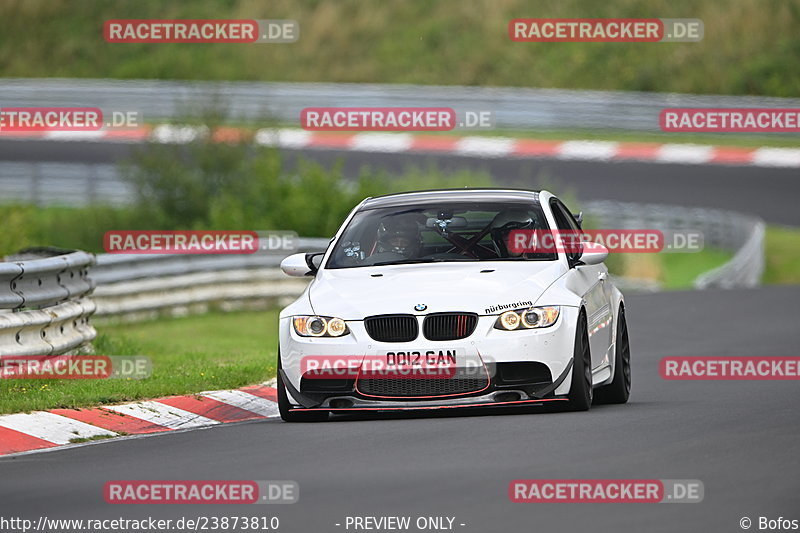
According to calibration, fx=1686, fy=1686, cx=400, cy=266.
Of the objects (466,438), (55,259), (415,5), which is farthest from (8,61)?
(466,438)

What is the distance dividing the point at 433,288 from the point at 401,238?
103cm

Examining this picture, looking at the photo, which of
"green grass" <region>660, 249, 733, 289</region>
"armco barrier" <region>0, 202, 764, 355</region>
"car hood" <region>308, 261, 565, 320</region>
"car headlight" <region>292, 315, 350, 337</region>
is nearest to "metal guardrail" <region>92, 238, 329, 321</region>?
"armco barrier" <region>0, 202, 764, 355</region>

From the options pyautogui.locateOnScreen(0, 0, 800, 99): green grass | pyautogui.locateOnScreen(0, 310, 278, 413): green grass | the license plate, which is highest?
pyautogui.locateOnScreen(0, 0, 800, 99): green grass

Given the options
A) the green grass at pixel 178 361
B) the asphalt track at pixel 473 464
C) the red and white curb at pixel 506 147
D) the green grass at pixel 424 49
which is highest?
the green grass at pixel 424 49

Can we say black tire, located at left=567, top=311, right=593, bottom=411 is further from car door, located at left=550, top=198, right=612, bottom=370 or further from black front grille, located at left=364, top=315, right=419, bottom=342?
black front grille, located at left=364, top=315, right=419, bottom=342

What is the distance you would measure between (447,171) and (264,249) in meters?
10.5

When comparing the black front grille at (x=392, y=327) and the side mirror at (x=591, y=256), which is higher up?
the side mirror at (x=591, y=256)

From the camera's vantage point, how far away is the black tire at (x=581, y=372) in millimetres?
10414

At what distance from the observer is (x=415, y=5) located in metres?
44.4

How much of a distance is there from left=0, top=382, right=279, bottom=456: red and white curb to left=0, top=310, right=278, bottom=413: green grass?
185mm

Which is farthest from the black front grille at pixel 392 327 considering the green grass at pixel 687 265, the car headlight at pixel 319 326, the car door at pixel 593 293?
the green grass at pixel 687 265

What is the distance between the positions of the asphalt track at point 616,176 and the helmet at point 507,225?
57.8 feet

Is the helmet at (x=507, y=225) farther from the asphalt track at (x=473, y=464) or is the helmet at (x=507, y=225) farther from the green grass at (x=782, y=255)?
the green grass at (x=782, y=255)

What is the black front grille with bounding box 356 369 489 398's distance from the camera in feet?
33.6
